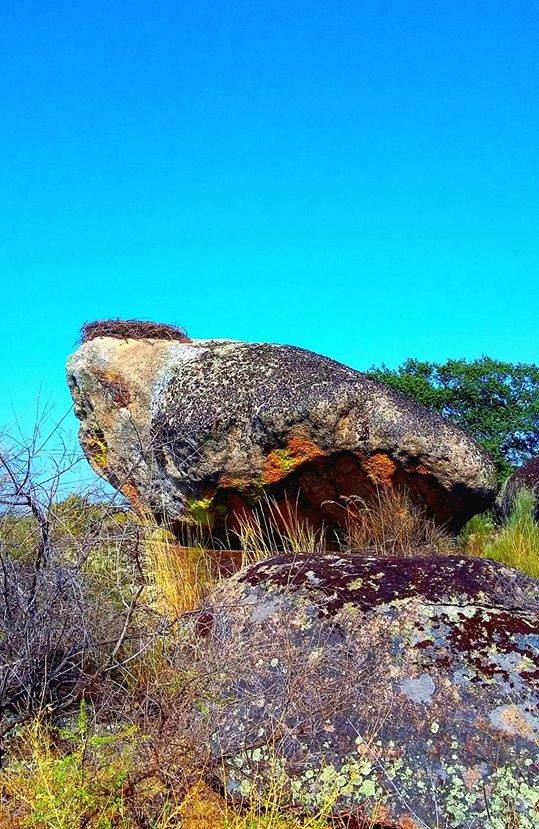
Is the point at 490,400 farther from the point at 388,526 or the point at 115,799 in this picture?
the point at 115,799

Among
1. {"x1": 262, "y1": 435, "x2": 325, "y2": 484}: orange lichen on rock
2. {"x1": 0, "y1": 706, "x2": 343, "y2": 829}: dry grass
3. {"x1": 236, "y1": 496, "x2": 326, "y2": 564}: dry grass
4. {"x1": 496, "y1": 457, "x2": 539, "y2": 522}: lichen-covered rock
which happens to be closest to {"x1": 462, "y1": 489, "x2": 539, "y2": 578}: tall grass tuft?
{"x1": 496, "y1": 457, "x2": 539, "y2": 522}: lichen-covered rock

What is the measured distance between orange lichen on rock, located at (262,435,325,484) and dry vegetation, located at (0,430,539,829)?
1.40m

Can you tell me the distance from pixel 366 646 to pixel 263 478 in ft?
13.1

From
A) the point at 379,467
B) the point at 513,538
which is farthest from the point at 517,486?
the point at 379,467

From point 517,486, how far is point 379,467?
3.52 metres

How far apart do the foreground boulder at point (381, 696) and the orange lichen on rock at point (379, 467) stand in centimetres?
Answer: 353

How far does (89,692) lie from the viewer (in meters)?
4.92

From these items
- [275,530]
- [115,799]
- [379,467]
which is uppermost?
[379,467]

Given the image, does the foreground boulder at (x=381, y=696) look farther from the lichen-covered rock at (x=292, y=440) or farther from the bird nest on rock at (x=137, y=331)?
the bird nest on rock at (x=137, y=331)

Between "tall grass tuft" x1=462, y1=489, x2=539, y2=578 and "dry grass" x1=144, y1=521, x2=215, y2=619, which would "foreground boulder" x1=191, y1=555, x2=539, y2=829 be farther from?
"tall grass tuft" x1=462, y1=489, x2=539, y2=578

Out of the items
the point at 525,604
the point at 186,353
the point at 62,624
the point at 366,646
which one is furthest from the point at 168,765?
the point at 186,353

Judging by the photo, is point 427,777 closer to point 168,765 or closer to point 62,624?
point 168,765

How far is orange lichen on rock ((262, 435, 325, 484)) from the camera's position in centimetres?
811

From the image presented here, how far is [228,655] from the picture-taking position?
4309mm
